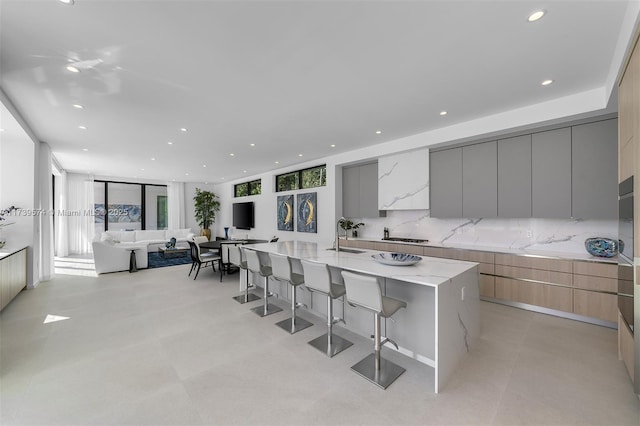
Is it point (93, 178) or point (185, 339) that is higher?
point (93, 178)

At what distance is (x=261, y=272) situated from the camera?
3.53 m

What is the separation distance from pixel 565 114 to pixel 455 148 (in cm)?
145

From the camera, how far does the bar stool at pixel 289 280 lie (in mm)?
3045

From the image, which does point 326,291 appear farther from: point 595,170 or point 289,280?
point 595,170

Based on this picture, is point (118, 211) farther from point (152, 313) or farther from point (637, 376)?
point (637, 376)

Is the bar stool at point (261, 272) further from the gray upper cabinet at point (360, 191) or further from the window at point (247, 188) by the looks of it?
the window at point (247, 188)

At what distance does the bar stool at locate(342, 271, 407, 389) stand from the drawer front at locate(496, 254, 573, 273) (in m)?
2.40

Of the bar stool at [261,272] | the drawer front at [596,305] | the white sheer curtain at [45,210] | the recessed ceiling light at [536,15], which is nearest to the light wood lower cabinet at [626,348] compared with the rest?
the drawer front at [596,305]

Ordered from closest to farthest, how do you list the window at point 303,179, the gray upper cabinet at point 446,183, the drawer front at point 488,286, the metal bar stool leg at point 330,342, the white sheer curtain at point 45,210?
the metal bar stool leg at point 330,342
the drawer front at point 488,286
the gray upper cabinet at point 446,183
the white sheer curtain at point 45,210
the window at point 303,179

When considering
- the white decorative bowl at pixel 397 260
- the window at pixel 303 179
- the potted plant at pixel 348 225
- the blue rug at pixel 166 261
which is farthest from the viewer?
the blue rug at pixel 166 261

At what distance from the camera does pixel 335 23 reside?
1.92 meters

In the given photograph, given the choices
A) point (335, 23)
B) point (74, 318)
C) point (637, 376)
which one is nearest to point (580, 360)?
point (637, 376)

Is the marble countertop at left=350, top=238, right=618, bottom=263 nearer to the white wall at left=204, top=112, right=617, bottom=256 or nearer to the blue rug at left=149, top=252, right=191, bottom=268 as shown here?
the white wall at left=204, top=112, right=617, bottom=256

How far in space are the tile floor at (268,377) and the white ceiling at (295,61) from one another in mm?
2699
